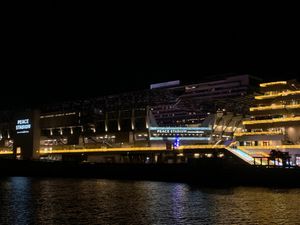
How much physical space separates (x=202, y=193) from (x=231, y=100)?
47.5 meters

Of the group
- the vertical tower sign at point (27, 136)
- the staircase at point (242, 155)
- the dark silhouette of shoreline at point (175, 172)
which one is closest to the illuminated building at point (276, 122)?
the staircase at point (242, 155)

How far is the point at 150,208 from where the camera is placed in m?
34.3

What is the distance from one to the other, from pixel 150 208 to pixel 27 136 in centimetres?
7818

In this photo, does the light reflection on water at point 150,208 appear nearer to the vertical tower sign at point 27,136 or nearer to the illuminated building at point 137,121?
the illuminated building at point 137,121

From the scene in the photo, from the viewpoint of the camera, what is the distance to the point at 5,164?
97.2 m

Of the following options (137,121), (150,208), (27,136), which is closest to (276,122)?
(150,208)

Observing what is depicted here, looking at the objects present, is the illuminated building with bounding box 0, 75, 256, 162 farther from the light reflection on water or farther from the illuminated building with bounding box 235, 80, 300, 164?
the light reflection on water

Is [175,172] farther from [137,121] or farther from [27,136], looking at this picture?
[27,136]

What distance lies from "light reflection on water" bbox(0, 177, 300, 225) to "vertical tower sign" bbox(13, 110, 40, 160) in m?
60.4

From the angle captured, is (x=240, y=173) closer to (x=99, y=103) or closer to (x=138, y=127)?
(x=138, y=127)

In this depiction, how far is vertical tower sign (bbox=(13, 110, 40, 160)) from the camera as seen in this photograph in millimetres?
103981

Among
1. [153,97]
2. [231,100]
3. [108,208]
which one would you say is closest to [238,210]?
[108,208]

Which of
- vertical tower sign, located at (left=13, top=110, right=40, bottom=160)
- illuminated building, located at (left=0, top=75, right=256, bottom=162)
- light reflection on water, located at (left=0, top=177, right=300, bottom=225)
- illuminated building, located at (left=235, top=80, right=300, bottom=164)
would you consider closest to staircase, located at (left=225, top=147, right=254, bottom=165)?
illuminated building, located at (left=235, top=80, right=300, bottom=164)

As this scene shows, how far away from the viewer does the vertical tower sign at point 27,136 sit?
341ft
